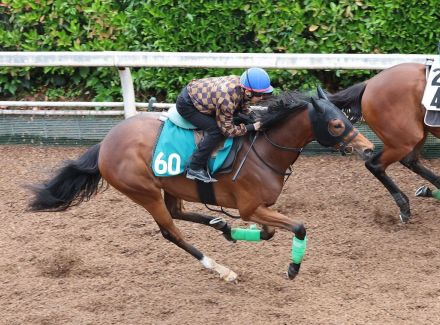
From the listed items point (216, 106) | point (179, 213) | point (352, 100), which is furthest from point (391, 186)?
point (216, 106)

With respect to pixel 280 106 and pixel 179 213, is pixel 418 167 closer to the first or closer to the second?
pixel 280 106

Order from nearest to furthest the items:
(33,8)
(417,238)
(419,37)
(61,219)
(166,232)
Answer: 1. (166,232)
2. (417,238)
3. (61,219)
4. (419,37)
5. (33,8)

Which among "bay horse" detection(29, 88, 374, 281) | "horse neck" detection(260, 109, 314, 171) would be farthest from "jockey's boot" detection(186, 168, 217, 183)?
"horse neck" detection(260, 109, 314, 171)

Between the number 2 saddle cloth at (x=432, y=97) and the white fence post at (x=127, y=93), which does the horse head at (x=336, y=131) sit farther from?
the white fence post at (x=127, y=93)

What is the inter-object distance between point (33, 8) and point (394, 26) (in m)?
4.55

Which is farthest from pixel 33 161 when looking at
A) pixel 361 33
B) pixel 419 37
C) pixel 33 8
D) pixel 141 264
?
pixel 419 37

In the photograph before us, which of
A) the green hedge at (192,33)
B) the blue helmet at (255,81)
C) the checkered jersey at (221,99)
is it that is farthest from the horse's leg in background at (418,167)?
the blue helmet at (255,81)

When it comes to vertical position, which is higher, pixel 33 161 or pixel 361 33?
pixel 361 33

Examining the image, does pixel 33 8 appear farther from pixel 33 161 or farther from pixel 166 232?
pixel 166 232

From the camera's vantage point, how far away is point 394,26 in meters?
8.61

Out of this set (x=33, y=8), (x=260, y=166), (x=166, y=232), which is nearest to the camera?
(x=260, y=166)

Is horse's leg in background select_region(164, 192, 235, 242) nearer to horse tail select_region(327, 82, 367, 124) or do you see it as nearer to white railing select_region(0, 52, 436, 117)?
horse tail select_region(327, 82, 367, 124)

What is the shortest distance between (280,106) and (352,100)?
1.85 meters

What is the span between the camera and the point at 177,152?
600 centimetres
